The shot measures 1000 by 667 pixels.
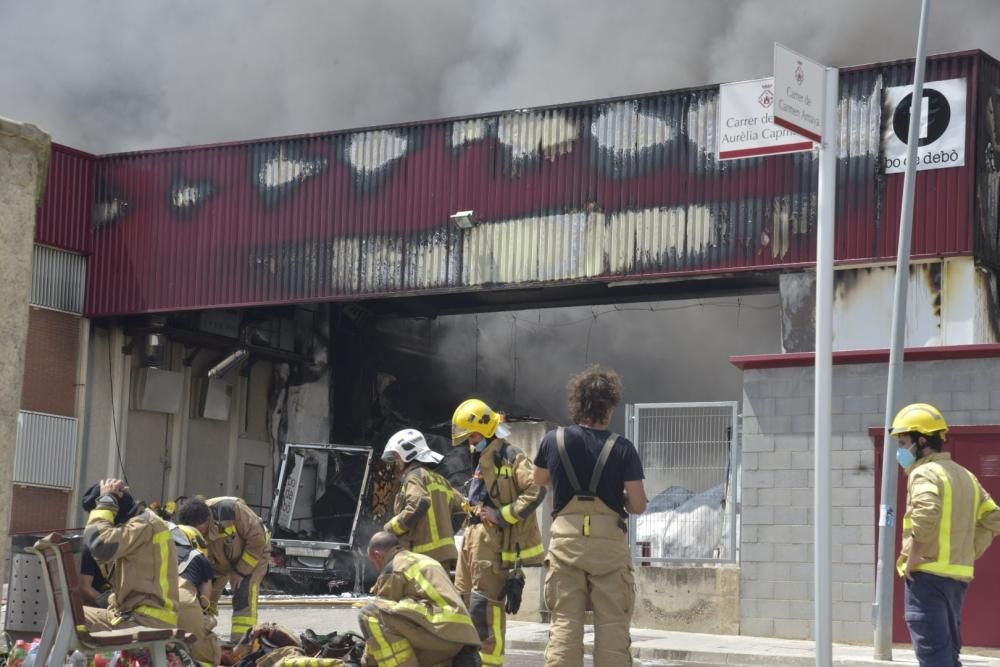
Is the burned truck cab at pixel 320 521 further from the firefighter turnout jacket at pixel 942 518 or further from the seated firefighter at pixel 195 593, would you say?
the firefighter turnout jacket at pixel 942 518

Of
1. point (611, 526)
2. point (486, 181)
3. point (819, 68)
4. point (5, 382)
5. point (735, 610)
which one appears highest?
point (486, 181)

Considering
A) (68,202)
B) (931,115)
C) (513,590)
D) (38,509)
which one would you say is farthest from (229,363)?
(513,590)

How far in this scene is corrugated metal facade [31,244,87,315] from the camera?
2409 cm

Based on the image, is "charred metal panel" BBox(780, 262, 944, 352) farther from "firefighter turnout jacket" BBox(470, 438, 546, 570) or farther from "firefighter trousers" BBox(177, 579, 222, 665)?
"firefighter trousers" BBox(177, 579, 222, 665)

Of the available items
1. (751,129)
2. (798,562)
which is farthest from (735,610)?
(751,129)

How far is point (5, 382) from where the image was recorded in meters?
5.55

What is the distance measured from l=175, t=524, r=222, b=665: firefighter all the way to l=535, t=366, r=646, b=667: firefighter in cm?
250

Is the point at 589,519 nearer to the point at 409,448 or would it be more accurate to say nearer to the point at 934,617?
the point at 934,617

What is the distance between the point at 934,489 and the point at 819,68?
7.81 feet

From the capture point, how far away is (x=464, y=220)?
2180 centimetres

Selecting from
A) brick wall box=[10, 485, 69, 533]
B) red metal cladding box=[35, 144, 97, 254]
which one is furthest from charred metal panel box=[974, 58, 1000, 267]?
brick wall box=[10, 485, 69, 533]

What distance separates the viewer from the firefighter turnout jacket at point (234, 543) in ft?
33.8

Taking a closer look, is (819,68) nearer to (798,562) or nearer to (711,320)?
(798,562)

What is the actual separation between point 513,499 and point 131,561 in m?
2.39
